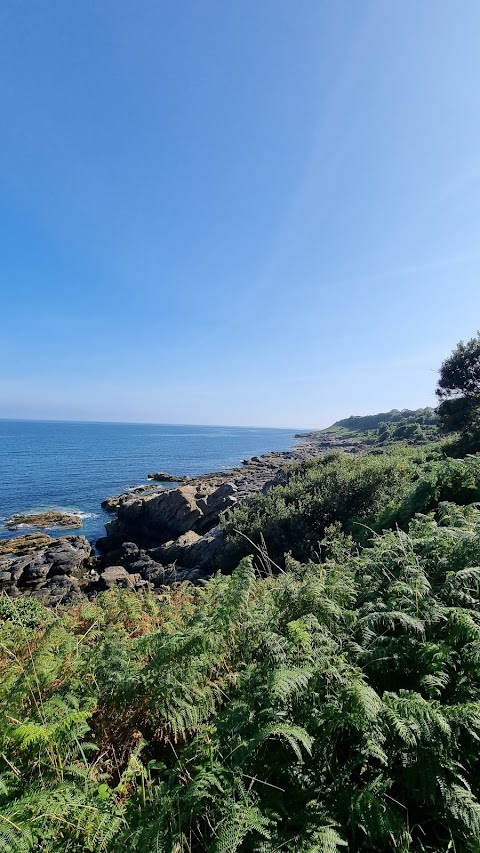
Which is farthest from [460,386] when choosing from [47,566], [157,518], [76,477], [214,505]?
[76,477]

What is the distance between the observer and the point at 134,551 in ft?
78.9

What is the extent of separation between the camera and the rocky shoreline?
1750cm

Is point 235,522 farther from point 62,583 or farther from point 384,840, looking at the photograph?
point 384,840

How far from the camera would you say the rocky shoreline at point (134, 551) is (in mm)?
17500

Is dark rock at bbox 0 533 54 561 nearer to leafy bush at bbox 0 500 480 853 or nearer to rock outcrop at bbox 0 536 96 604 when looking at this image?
rock outcrop at bbox 0 536 96 604

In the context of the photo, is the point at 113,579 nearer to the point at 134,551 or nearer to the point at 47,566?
the point at 134,551

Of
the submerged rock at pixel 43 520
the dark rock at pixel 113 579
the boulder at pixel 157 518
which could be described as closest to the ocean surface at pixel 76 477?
the submerged rock at pixel 43 520

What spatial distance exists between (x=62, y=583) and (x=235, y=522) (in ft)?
35.7

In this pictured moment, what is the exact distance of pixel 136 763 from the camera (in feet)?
9.20

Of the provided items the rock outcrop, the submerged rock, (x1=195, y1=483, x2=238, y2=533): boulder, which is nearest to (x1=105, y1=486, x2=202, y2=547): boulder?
(x1=195, y1=483, x2=238, y2=533): boulder

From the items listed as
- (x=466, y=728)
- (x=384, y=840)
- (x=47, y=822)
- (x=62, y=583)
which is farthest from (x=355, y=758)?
(x=62, y=583)

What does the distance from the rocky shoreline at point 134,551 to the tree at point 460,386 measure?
434 inches

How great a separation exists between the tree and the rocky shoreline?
11036 millimetres

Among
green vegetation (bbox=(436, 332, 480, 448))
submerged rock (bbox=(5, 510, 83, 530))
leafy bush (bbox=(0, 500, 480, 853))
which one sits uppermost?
green vegetation (bbox=(436, 332, 480, 448))
